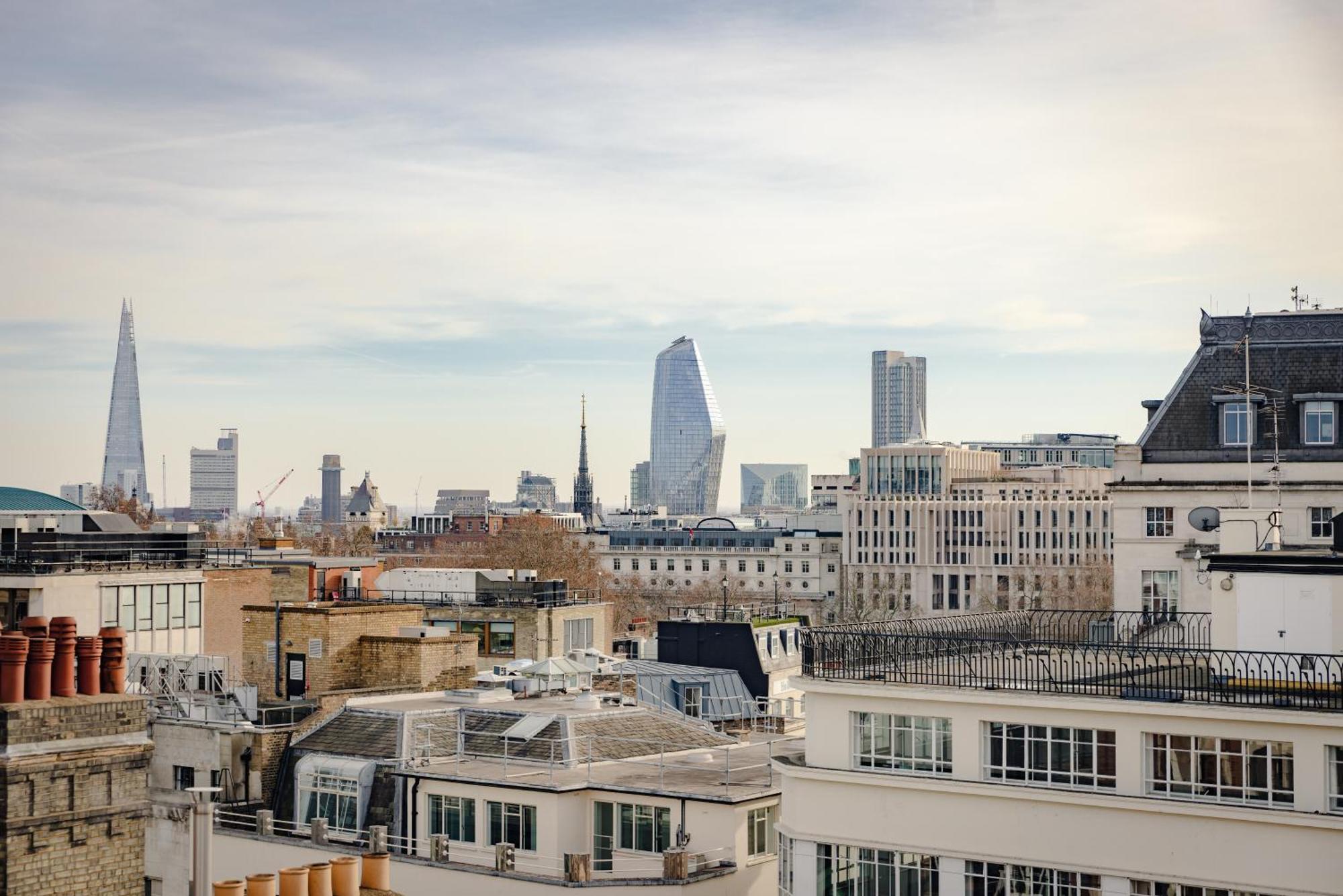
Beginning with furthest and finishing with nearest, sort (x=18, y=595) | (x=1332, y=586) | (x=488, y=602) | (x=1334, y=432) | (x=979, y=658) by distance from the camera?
(x=488, y=602), (x=1334, y=432), (x=18, y=595), (x=979, y=658), (x=1332, y=586)

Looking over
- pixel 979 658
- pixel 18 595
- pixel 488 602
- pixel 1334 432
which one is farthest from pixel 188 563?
pixel 1334 432

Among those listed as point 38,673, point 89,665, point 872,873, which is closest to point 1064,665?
point 872,873

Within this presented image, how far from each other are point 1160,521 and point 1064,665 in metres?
24.9

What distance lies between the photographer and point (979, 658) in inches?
1276

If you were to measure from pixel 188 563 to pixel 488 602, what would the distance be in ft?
59.7

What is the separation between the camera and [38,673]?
71.9 feet

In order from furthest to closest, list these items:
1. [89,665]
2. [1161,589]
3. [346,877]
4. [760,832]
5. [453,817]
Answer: [1161,589], [453,817], [760,832], [346,877], [89,665]

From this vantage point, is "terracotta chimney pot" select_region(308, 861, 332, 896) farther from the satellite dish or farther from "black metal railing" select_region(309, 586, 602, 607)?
"black metal railing" select_region(309, 586, 602, 607)

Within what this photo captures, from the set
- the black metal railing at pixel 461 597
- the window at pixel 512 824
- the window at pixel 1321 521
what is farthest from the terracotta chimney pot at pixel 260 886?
the black metal railing at pixel 461 597

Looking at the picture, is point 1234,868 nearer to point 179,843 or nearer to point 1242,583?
point 1242,583

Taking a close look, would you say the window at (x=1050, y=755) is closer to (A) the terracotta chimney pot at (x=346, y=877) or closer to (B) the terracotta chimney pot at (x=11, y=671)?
(A) the terracotta chimney pot at (x=346, y=877)

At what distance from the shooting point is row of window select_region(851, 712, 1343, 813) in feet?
92.2

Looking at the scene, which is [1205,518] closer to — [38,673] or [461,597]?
[461,597]

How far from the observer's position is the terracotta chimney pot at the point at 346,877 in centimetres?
2325
